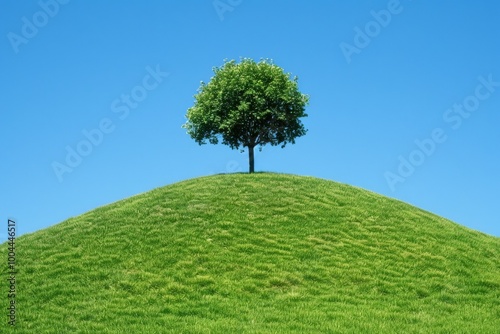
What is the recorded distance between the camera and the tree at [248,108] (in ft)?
144

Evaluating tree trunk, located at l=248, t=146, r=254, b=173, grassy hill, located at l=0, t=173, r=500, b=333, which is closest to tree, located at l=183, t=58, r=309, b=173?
tree trunk, located at l=248, t=146, r=254, b=173

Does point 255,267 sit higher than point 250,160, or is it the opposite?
point 250,160

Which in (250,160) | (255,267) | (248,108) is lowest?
(255,267)

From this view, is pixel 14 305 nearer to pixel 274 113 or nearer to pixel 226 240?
pixel 226 240

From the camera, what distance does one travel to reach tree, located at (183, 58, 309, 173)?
43969 millimetres

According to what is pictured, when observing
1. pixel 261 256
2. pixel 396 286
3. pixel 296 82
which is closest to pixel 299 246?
pixel 261 256

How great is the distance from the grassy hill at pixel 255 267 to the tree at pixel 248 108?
6.94 m

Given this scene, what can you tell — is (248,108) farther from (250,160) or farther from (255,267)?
(255,267)

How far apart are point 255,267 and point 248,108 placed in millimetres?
20459

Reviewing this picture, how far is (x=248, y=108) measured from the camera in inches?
1714

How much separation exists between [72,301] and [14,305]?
2752 mm

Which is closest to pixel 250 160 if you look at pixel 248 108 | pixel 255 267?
pixel 248 108

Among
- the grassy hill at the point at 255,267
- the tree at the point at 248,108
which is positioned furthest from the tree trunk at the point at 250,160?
the grassy hill at the point at 255,267

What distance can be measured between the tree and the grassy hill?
6.94 metres
